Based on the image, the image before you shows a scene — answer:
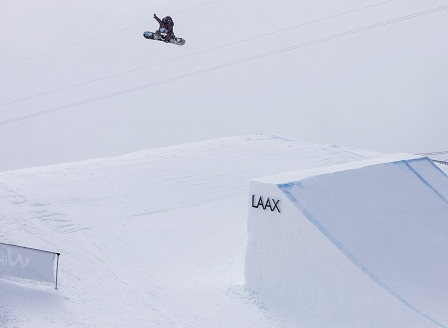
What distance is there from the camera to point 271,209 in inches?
456

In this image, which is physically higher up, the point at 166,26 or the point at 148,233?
the point at 166,26

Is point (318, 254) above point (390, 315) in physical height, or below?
above

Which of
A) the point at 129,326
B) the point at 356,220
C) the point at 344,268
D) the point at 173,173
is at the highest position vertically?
the point at 173,173

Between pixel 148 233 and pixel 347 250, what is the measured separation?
6.67 metres

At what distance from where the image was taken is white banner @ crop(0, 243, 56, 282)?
10.6 meters

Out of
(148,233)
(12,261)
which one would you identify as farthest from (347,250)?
(148,233)

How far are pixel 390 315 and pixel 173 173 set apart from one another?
11991 mm

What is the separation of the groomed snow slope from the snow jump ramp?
1.33 feet

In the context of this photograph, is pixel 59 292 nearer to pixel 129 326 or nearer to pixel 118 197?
pixel 129 326

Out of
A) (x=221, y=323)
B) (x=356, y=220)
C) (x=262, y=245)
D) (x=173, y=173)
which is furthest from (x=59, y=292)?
(x=173, y=173)

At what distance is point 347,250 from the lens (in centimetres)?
1084

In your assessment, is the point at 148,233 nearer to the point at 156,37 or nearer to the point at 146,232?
the point at 146,232

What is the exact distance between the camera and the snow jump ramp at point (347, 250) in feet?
33.9

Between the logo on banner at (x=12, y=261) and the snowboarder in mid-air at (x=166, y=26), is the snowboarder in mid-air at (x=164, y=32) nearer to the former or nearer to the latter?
the snowboarder in mid-air at (x=166, y=26)
